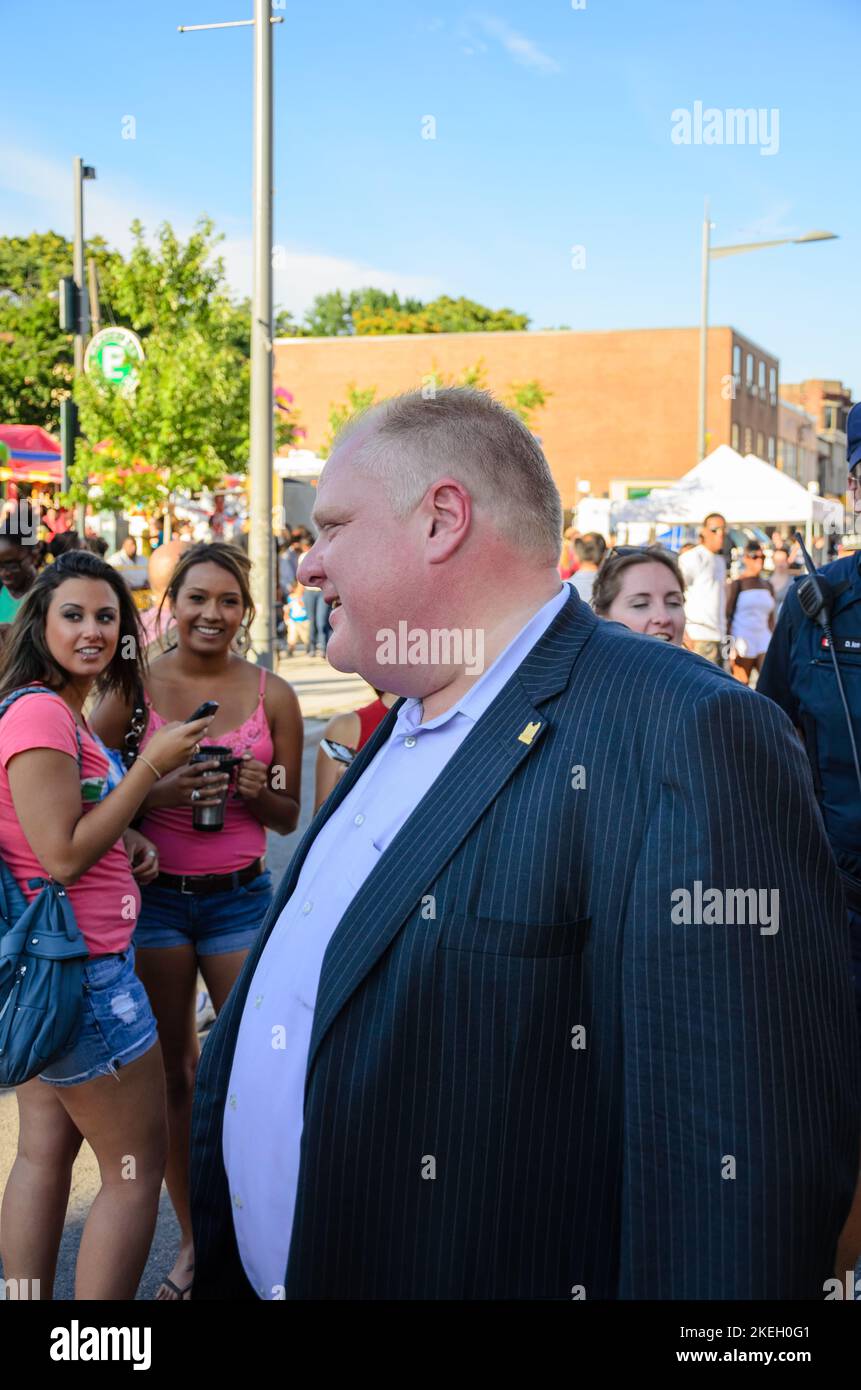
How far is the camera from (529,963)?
4.47 ft

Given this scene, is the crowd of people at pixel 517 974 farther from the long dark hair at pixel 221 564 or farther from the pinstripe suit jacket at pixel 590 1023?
the long dark hair at pixel 221 564

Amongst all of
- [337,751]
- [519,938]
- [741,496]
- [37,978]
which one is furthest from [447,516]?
[741,496]

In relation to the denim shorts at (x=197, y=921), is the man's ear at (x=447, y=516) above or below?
above

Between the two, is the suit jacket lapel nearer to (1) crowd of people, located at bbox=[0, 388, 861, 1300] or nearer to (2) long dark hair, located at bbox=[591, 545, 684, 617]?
(1) crowd of people, located at bbox=[0, 388, 861, 1300]

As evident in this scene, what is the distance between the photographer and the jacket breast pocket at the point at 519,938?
1.36 metres

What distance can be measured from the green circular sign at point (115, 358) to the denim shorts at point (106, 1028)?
1510cm

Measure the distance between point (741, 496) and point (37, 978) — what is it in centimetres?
1643

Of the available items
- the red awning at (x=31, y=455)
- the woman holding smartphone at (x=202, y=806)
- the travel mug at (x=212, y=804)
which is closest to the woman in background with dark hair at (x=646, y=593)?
the woman holding smartphone at (x=202, y=806)

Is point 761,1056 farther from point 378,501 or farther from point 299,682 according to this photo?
point 299,682

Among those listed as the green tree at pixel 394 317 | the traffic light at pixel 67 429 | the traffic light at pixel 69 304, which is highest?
the green tree at pixel 394 317

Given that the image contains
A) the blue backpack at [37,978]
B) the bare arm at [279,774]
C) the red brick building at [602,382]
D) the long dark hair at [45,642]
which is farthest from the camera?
the red brick building at [602,382]

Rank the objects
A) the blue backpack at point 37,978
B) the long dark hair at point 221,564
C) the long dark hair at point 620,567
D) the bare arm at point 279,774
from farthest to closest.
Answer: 1. the long dark hair at point 620,567
2. the long dark hair at point 221,564
3. the bare arm at point 279,774
4. the blue backpack at point 37,978
